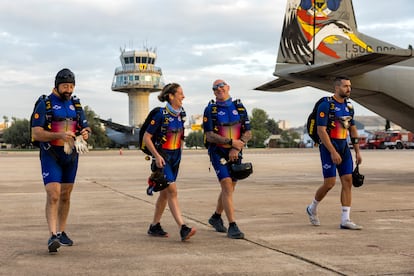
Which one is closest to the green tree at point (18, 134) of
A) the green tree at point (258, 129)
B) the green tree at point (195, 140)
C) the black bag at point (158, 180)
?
the green tree at point (195, 140)

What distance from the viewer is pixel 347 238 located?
6527 millimetres

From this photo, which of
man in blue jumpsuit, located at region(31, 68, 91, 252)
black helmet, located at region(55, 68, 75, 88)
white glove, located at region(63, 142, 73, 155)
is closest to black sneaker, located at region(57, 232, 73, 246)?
man in blue jumpsuit, located at region(31, 68, 91, 252)

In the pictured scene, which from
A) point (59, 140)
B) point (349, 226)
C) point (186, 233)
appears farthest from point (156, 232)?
point (349, 226)

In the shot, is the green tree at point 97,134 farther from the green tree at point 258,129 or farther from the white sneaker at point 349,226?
the white sneaker at point 349,226

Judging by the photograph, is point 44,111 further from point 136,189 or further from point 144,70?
point 144,70

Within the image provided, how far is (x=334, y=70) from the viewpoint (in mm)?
13211

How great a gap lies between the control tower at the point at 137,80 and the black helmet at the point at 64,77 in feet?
347

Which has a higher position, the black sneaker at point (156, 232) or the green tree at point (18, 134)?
the green tree at point (18, 134)

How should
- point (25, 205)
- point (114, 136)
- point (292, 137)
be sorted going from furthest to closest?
point (292, 137) < point (114, 136) < point (25, 205)

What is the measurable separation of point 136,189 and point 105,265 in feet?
28.5

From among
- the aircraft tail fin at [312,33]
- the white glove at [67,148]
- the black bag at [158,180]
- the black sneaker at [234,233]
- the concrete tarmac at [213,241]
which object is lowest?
the concrete tarmac at [213,241]

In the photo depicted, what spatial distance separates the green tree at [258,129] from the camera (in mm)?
118231

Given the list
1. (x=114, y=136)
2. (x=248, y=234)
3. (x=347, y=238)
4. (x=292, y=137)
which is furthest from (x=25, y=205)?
(x=292, y=137)

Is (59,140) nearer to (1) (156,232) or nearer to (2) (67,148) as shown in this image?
(2) (67,148)
